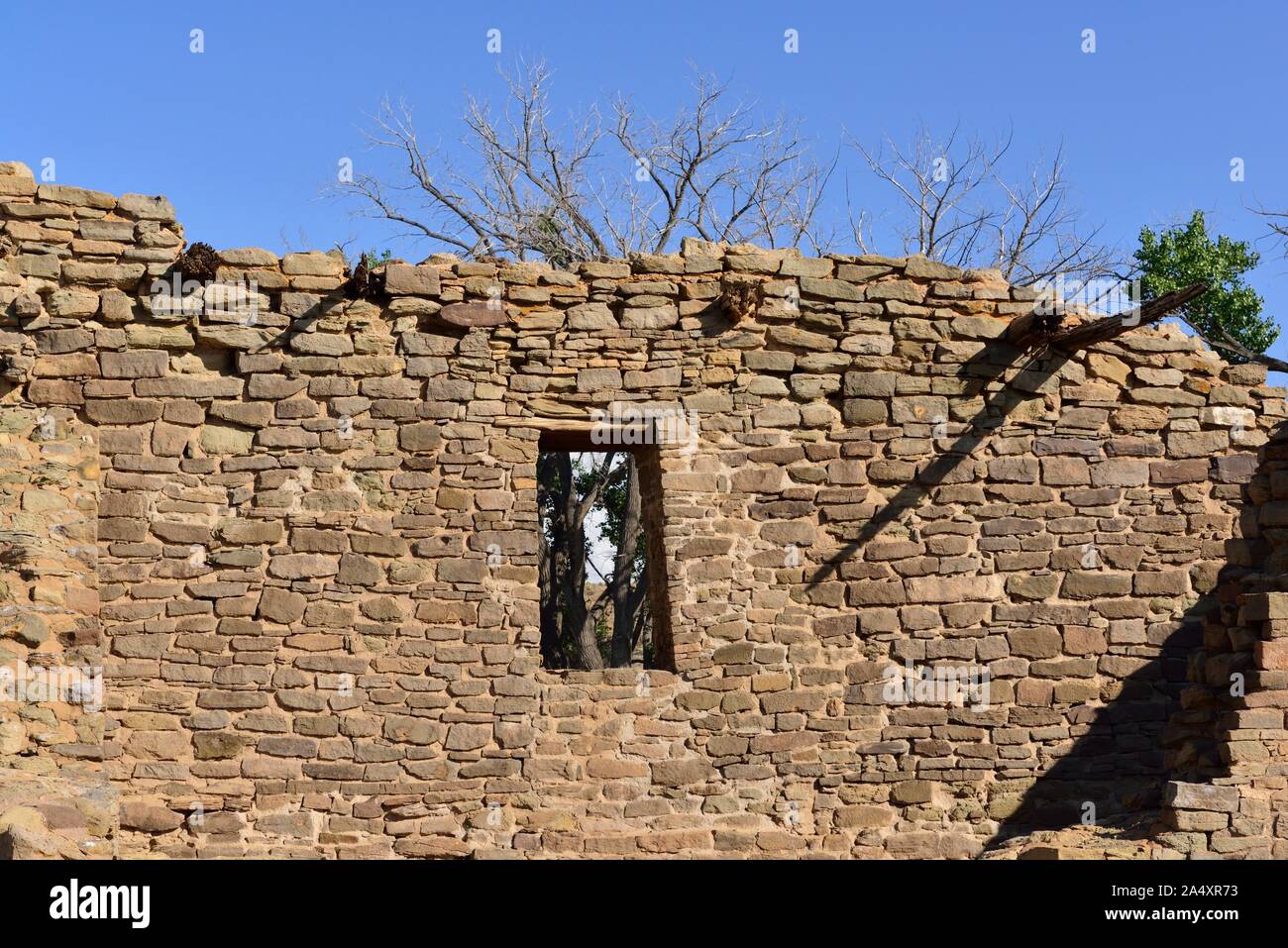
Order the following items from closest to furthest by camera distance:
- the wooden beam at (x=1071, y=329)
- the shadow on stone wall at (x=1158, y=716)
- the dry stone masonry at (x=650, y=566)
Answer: the dry stone masonry at (x=650, y=566)
the shadow on stone wall at (x=1158, y=716)
the wooden beam at (x=1071, y=329)

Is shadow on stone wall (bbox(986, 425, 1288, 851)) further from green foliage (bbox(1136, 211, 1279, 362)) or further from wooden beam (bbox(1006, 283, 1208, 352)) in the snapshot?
green foliage (bbox(1136, 211, 1279, 362))

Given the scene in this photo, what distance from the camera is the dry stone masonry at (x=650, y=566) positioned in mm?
8422

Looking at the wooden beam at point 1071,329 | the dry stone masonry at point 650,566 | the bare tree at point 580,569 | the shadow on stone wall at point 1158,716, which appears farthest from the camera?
the bare tree at point 580,569

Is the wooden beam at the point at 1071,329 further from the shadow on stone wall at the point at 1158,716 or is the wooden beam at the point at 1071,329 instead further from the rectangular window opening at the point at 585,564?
the rectangular window opening at the point at 585,564

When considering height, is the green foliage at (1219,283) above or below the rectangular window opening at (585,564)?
above

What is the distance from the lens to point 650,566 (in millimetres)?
9422

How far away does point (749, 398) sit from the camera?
9383mm

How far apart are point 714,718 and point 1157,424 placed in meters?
3.68

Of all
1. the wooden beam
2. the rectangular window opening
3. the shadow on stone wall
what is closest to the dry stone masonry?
the shadow on stone wall

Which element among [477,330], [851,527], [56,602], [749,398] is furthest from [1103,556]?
[56,602]

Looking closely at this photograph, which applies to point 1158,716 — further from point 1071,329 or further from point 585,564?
point 585,564

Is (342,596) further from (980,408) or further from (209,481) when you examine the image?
(980,408)

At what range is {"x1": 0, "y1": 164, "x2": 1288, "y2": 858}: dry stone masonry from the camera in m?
8.42

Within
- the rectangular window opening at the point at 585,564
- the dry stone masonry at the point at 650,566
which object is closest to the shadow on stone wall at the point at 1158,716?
the dry stone masonry at the point at 650,566
